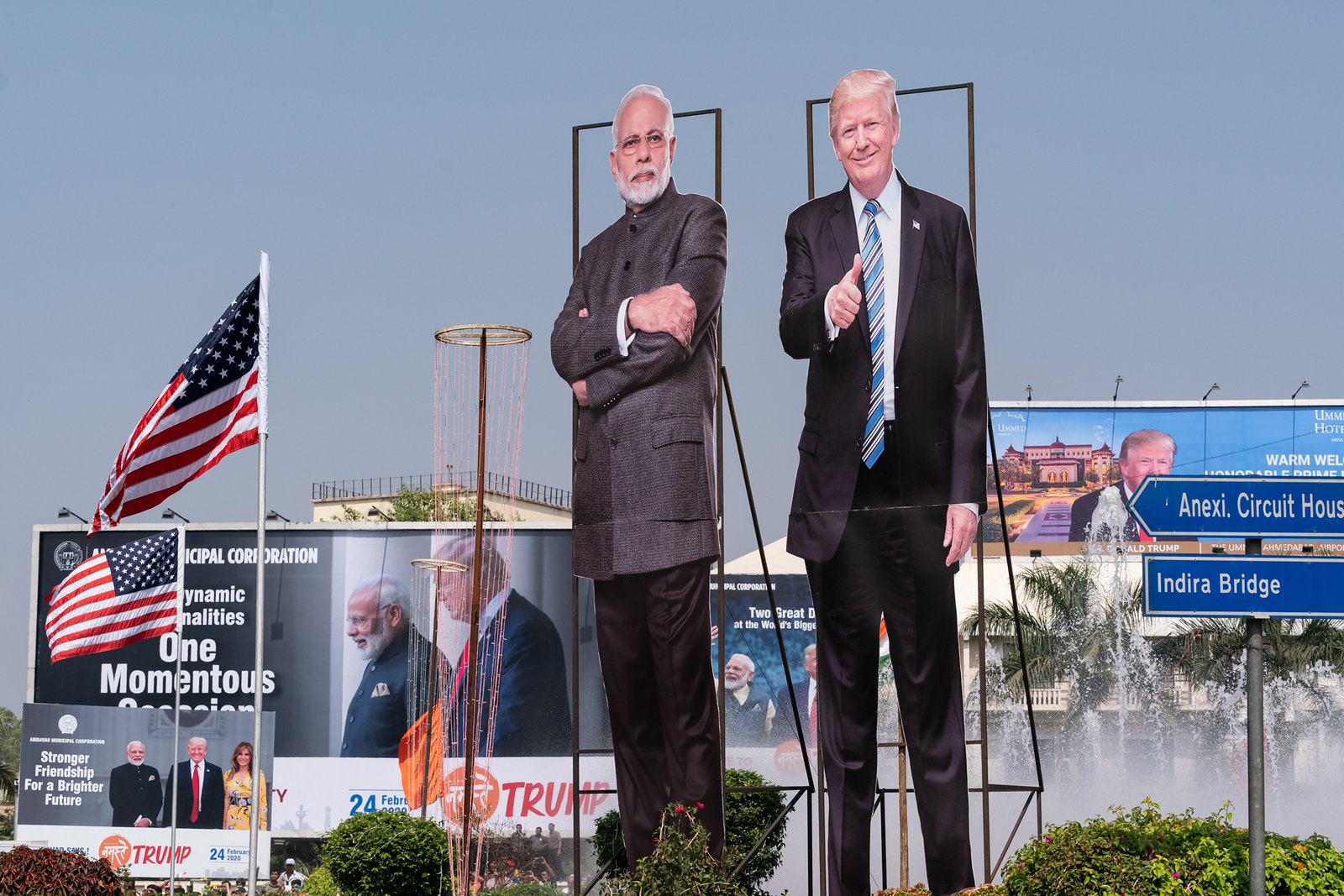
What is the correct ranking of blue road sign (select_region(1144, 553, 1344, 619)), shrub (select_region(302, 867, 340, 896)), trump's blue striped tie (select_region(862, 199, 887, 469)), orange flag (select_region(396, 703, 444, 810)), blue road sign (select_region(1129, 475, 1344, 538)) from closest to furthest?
blue road sign (select_region(1144, 553, 1344, 619)), blue road sign (select_region(1129, 475, 1344, 538)), trump's blue striped tie (select_region(862, 199, 887, 469)), shrub (select_region(302, 867, 340, 896)), orange flag (select_region(396, 703, 444, 810))

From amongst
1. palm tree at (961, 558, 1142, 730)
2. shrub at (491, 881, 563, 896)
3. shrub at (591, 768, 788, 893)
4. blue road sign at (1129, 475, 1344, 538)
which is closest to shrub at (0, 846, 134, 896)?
blue road sign at (1129, 475, 1344, 538)

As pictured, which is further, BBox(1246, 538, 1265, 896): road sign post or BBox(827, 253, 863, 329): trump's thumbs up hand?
BBox(827, 253, 863, 329): trump's thumbs up hand

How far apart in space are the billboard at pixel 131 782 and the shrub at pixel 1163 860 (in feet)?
→ 96.5

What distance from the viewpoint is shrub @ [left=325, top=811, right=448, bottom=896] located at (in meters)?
21.9

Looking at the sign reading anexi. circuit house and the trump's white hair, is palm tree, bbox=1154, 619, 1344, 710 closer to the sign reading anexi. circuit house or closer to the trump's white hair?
the trump's white hair

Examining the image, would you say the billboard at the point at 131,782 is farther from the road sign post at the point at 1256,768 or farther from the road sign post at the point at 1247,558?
the road sign post at the point at 1256,768

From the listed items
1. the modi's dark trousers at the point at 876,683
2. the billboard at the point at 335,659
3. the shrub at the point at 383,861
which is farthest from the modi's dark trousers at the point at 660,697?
the billboard at the point at 335,659

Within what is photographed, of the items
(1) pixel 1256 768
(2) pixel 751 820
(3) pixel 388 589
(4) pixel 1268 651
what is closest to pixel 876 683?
(1) pixel 1256 768

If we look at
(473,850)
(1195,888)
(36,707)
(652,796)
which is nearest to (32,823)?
(36,707)

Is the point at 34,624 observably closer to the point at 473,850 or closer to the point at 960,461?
the point at 473,850

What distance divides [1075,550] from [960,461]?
3465 centimetres

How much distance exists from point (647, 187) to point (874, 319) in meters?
2.96

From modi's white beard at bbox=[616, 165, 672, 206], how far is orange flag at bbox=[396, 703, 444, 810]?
24329 mm

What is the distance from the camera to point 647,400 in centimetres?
1427
